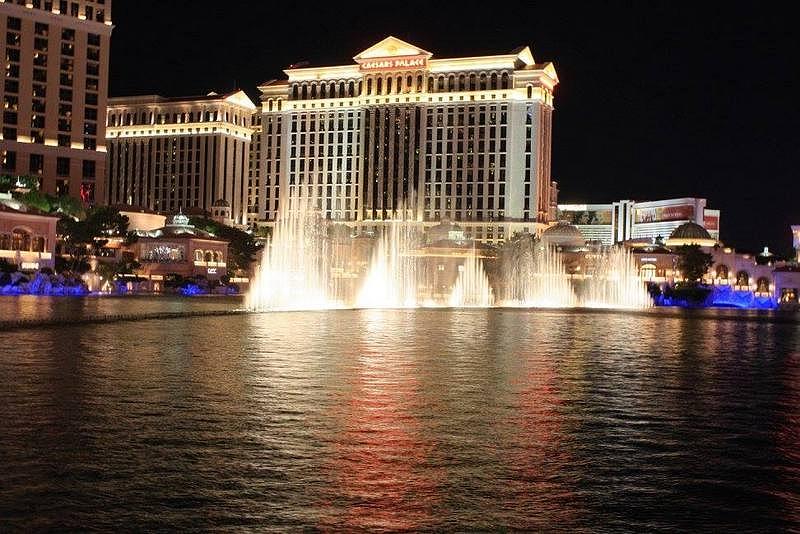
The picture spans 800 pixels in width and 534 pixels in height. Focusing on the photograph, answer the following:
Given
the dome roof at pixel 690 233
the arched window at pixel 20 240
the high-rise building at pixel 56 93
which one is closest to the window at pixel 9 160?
the high-rise building at pixel 56 93

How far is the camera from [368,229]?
122 metres

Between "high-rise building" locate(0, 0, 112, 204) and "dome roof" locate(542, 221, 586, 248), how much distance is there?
4859cm

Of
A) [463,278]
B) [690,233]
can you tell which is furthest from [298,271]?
[690,233]

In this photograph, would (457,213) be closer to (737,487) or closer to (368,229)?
(368,229)

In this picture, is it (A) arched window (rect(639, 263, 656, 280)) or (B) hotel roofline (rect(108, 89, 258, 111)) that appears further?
(B) hotel roofline (rect(108, 89, 258, 111))

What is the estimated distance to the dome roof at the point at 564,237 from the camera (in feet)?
270

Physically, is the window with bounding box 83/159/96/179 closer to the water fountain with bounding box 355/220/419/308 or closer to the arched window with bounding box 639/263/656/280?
the water fountain with bounding box 355/220/419/308

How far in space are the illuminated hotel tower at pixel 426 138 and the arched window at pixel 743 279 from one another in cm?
3510

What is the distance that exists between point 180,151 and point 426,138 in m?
39.8

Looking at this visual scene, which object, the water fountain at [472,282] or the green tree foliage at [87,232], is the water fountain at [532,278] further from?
the green tree foliage at [87,232]

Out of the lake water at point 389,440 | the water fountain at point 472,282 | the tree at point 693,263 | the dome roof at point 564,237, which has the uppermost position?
the dome roof at point 564,237

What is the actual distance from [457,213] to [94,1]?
5015 cm

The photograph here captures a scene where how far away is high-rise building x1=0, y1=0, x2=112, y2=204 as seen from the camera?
311 feet

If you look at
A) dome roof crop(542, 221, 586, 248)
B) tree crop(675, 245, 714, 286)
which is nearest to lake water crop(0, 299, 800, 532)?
tree crop(675, 245, 714, 286)
